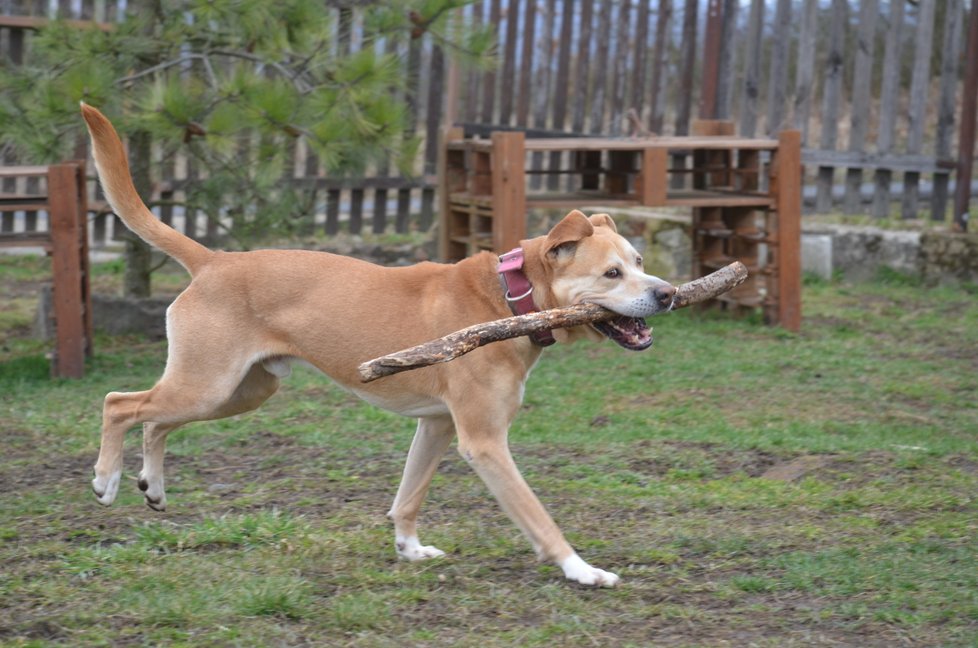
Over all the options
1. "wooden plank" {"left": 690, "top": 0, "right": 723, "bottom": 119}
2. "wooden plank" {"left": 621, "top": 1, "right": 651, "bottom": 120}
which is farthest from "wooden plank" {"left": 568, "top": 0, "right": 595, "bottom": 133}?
"wooden plank" {"left": 690, "top": 0, "right": 723, "bottom": 119}

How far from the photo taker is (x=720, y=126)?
32.2 feet

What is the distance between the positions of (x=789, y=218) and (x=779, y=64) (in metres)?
2.12

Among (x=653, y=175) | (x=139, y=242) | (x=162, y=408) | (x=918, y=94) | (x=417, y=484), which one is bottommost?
(x=417, y=484)

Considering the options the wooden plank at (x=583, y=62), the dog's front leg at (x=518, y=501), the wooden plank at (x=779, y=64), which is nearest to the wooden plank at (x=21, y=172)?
the dog's front leg at (x=518, y=501)

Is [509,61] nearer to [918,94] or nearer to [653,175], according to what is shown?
[653,175]

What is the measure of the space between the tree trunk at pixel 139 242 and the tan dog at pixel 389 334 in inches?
149

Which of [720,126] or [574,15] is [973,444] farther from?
[574,15]

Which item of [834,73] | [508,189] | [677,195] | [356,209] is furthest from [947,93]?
[356,209]

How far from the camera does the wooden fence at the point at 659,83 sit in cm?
1032

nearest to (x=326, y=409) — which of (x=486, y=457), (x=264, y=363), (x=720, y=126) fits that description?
(x=264, y=363)

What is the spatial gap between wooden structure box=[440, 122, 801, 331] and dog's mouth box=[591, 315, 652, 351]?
3.82 m

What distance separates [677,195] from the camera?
9164 mm

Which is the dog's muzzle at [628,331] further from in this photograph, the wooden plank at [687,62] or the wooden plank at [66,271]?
the wooden plank at [687,62]

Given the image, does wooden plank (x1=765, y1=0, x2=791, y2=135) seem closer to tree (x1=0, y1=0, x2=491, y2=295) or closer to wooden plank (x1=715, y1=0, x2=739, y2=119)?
wooden plank (x1=715, y1=0, x2=739, y2=119)
